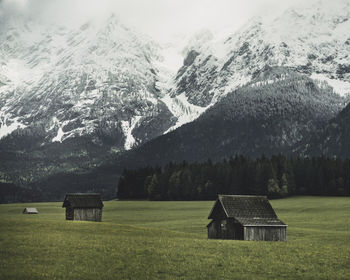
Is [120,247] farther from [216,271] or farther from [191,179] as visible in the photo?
[191,179]

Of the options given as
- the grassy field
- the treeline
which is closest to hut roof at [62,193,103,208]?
the grassy field

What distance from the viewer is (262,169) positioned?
6319 inches

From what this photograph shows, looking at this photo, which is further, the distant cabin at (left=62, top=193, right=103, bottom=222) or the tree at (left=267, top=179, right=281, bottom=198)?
the tree at (left=267, top=179, right=281, bottom=198)

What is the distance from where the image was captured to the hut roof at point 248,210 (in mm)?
69500

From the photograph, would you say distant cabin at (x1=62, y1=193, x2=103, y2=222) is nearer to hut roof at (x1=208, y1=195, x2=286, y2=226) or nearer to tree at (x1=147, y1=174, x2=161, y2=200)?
hut roof at (x1=208, y1=195, x2=286, y2=226)

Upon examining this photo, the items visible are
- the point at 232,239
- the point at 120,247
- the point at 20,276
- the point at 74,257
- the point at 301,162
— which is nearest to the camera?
the point at 20,276

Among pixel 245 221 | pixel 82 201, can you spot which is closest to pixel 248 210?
pixel 245 221

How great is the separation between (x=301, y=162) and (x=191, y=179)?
35.8m

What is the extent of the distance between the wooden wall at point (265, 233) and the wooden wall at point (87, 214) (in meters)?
40.4

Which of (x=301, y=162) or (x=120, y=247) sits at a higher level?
(x=301, y=162)

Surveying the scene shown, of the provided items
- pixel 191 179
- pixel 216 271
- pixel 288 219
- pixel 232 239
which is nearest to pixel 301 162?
pixel 191 179

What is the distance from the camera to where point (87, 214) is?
100 metres

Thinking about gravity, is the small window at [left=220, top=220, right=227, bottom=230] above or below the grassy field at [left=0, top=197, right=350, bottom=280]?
above

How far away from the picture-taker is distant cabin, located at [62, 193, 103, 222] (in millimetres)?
99500
